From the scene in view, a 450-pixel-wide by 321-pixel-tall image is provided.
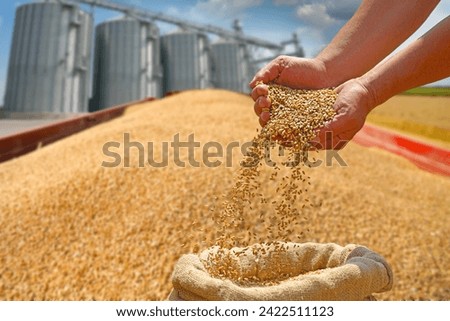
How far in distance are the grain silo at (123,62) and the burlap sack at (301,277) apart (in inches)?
184

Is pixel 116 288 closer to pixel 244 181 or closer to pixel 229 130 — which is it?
pixel 244 181

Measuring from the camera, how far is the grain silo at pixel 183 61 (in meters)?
6.25

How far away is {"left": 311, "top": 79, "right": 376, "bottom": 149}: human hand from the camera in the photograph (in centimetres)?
93

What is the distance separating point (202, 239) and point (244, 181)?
781 millimetres

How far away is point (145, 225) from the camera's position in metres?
1.74

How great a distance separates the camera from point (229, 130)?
9.03 feet

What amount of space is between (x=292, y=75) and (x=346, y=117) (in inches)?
7.4

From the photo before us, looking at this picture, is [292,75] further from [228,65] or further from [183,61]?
[228,65]

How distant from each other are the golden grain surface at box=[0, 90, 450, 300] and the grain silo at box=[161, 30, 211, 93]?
3.87 metres

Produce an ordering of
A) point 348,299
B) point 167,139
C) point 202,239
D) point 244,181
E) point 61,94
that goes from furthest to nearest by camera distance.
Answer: point 61,94
point 167,139
point 202,239
point 244,181
point 348,299

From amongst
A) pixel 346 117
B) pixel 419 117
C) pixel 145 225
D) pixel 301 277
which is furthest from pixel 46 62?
pixel 301 277

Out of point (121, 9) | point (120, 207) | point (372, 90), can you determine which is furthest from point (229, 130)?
point (121, 9)

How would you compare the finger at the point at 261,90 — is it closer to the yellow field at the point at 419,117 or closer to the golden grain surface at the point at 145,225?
the golden grain surface at the point at 145,225

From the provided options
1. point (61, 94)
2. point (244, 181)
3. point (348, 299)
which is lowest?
point (348, 299)
